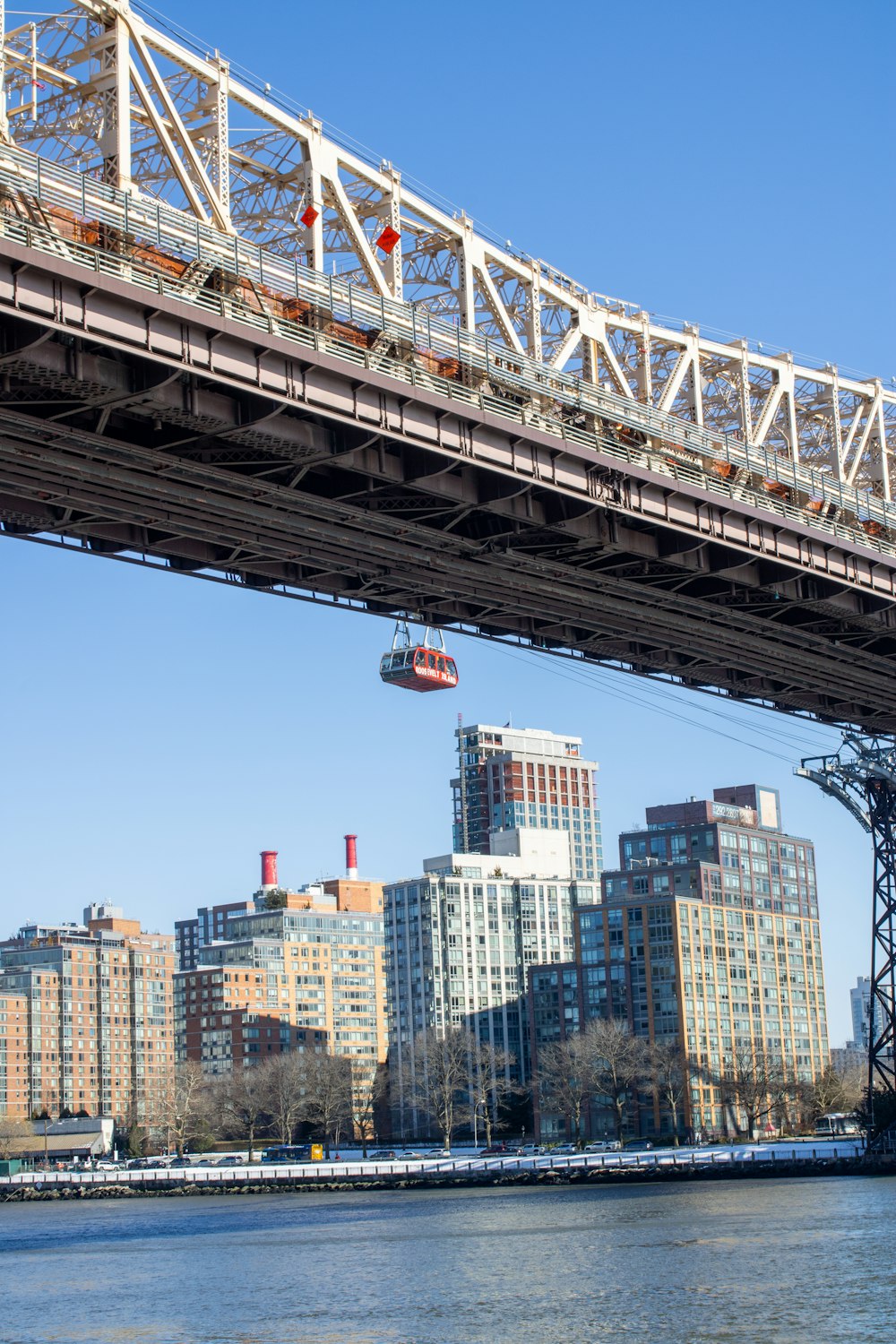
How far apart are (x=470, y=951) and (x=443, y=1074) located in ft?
87.0

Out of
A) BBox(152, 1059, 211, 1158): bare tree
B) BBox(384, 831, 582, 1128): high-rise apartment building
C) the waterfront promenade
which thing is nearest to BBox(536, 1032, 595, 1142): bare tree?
the waterfront promenade

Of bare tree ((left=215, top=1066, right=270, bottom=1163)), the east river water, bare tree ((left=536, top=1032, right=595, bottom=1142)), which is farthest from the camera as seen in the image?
bare tree ((left=215, top=1066, right=270, bottom=1163))

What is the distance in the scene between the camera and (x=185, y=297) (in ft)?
118

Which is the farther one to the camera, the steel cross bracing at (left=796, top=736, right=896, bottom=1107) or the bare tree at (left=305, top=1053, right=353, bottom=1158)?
the bare tree at (left=305, top=1053, right=353, bottom=1158)

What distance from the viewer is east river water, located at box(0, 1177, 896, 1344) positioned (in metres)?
44.6

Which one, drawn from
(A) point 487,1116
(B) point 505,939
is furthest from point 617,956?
(B) point 505,939

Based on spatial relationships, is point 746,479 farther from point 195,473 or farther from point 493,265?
point 195,473

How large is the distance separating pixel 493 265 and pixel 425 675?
2930 inches

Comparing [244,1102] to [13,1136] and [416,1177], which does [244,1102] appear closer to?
[13,1136]

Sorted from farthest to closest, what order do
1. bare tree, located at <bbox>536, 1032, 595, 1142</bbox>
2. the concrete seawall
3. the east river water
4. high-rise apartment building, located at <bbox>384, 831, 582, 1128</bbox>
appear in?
high-rise apartment building, located at <bbox>384, 831, 582, 1128</bbox> < bare tree, located at <bbox>536, 1032, 595, 1142</bbox> < the concrete seawall < the east river water

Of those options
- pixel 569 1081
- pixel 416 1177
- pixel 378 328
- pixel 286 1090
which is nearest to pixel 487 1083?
pixel 569 1081

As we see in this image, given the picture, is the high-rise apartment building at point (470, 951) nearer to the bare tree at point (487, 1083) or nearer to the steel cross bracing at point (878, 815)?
the bare tree at point (487, 1083)

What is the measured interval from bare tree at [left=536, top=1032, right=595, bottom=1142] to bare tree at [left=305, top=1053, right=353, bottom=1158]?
866 inches

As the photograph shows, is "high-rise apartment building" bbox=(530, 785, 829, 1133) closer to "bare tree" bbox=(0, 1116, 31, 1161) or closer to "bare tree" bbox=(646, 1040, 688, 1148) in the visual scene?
"bare tree" bbox=(646, 1040, 688, 1148)
